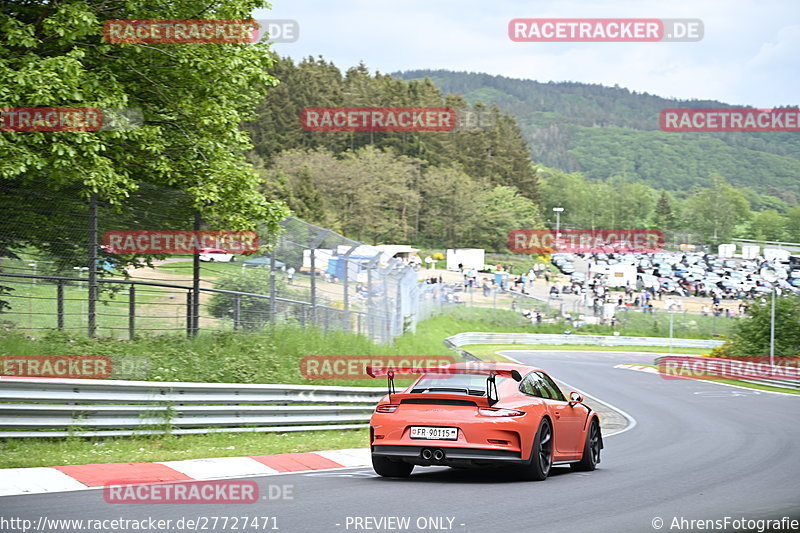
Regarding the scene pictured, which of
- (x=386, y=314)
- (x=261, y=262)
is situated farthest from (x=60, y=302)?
(x=386, y=314)

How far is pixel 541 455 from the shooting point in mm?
10156

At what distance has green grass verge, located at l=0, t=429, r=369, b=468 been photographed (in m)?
10.7

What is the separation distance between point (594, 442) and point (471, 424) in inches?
123

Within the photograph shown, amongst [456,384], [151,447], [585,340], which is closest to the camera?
[456,384]

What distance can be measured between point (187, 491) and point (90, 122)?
7743 mm

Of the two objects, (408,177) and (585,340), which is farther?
(408,177)

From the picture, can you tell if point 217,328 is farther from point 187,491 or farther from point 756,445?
point 756,445

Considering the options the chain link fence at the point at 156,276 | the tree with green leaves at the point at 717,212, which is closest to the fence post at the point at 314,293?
the chain link fence at the point at 156,276

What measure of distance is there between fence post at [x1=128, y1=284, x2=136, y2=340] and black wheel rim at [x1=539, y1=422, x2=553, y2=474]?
26.1 ft

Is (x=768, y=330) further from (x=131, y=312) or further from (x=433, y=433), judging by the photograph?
(x=433, y=433)

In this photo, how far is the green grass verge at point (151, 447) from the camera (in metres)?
10.7

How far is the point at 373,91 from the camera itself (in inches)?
5517

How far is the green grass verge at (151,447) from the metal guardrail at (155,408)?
109mm

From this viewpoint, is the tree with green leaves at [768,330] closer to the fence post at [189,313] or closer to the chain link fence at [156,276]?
the chain link fence at [156,276]
